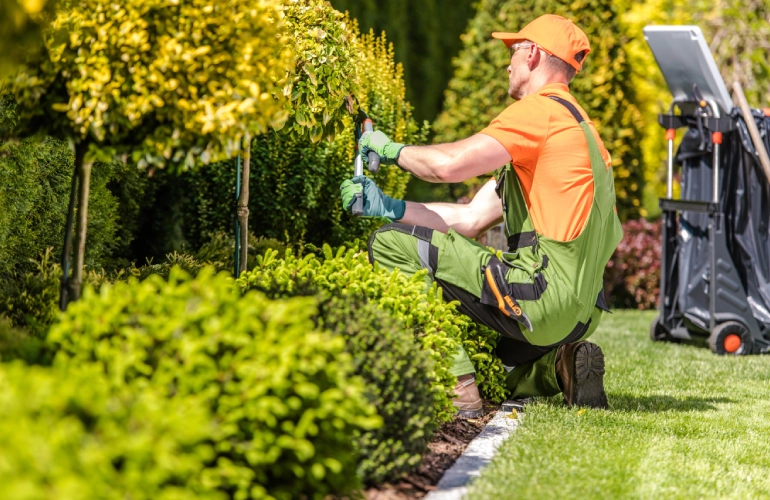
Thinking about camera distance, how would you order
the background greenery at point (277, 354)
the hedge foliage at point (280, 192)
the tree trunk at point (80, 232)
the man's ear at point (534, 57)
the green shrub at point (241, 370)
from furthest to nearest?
the hedge foliage at point (280, 192)
the man's ear at point (534, 57)
the tree trunk at point (80, 232)
the green shrub at point (241, 370)
the background greenery at point (277, 354)

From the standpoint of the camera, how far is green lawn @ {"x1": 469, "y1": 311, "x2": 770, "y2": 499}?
2.88 m

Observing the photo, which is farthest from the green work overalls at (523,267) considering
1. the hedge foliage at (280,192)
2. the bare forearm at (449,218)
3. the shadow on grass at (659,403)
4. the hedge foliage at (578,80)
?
the hedge foliage at (578,80)

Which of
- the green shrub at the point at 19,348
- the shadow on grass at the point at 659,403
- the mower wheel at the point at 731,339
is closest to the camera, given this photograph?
the green shrub at the point at 19,348

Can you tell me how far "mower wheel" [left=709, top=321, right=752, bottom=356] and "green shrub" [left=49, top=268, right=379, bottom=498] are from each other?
462cm

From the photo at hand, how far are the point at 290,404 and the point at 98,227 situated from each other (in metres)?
2.67

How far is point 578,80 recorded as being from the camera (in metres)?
8.74

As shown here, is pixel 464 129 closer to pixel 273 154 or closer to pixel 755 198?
pixel 755 198

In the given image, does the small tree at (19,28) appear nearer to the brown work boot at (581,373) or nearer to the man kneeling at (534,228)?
the man kneeling at (534,228)

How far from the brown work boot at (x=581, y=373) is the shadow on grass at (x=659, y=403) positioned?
0.22 meters

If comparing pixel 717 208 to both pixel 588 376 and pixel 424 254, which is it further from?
pixel 424 254

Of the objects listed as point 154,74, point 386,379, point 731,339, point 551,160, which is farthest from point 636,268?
point 154,74

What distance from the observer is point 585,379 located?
393 centimetres

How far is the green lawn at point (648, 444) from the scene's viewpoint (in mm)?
2879

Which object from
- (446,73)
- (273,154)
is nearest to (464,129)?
(446,73)
